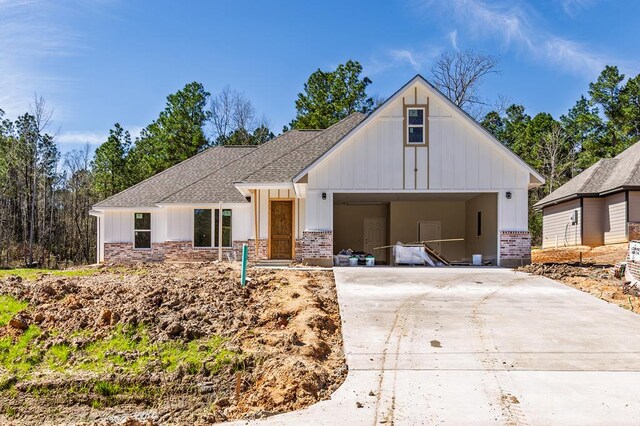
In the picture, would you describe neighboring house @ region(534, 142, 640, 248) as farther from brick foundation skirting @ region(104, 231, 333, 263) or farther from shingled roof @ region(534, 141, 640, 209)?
brick foundation skirting @ region(104, 231, 333, 263)

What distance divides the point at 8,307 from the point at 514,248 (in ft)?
47.0

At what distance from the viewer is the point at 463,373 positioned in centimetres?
602

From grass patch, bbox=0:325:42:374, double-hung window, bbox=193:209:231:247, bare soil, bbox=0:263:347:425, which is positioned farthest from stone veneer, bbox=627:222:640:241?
grass patch, bbox=0:325:42:374

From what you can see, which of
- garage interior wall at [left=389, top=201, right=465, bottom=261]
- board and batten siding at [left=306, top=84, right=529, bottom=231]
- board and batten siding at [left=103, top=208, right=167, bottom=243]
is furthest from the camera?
garage interior wall at [left=389, top=201, right=465, bottom=261]

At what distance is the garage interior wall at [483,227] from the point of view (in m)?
16.8

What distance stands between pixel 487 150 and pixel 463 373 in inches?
433

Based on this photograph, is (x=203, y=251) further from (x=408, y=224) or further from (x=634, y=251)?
(x=634, y=251)

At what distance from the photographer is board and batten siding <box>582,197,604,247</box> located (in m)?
24.3

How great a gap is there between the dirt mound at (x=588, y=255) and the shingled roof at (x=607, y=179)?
3023 mm

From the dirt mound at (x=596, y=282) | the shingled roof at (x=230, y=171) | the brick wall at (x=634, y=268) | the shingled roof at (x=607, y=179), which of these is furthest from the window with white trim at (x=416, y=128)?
the shingled roof at (x=607, y=179)

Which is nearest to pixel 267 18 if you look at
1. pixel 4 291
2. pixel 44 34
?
pixel 44 34

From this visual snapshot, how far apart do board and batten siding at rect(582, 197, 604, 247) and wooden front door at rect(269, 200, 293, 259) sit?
16858 millimetres

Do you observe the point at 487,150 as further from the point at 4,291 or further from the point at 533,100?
the point at 533,100

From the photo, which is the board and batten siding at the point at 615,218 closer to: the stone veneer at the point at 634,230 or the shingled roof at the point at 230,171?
the stone veneer at the point at 634,230
